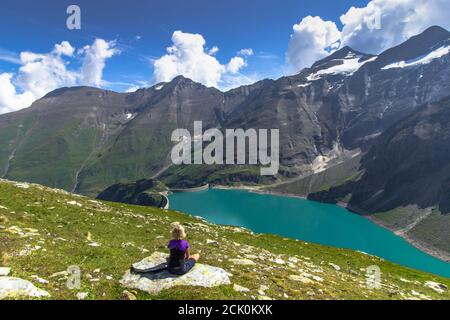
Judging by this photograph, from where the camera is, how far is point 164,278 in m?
17.4

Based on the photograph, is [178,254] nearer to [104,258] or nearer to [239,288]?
[239,288]

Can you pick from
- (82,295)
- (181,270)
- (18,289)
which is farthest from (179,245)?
(18,289)

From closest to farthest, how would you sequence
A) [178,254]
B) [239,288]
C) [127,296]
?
[127,296] < [239,288] < [178,254]

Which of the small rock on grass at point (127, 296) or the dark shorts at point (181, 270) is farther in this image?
the dark shorts at point (181, 270)

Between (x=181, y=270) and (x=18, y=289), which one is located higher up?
(x=18, y=289)

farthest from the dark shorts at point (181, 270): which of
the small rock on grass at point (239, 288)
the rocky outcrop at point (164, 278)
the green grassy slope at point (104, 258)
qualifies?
the small rock on grass at point (239, 288)

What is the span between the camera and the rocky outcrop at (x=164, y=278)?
16719 millimetres

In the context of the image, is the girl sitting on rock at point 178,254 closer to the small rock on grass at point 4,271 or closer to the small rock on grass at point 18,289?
the small rock on grass at point 18,289

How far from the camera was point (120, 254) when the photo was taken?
22812 mm

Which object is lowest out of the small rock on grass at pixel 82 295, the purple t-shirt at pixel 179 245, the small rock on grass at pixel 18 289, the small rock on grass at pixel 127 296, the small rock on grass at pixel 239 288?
the small rock on grass at pixel 239 288

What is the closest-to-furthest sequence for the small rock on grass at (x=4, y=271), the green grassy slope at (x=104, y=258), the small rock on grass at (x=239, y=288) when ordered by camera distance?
the small rock on grass at (x=4, y=271) < the green grassy slope at (x=104, y=258) < the small rock on grass at (x=239, y=288)

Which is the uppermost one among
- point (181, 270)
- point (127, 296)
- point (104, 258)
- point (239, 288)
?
point (181, 270)

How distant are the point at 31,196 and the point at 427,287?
45.1m
